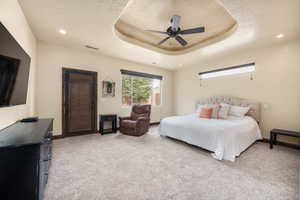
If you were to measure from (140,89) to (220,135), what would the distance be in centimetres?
383

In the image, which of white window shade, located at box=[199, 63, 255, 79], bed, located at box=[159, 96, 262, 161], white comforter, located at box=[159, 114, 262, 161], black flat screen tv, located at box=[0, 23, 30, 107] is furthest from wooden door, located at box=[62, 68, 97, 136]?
white window shade, located at box=[199, 63, 255, 79]

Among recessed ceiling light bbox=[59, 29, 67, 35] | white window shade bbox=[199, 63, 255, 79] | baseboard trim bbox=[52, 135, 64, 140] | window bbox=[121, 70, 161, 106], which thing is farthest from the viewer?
window bbox=[121, 70, 161, 106]

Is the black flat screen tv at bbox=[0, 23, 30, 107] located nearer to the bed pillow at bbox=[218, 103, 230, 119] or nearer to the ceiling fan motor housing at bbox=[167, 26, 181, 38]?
the ceiling fan motor housing at bbox=[167, 26, 181, 38]

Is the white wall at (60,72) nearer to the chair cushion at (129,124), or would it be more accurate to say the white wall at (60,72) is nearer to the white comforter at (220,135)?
the chair cushion at (129,124)

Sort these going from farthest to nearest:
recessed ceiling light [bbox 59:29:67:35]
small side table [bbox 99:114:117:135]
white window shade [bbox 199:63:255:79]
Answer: small side table [bbox 99:114:117:135] → white window shade [bbox 199:63:255:79] → recessed ceiling light [bbox 59:29:67:35]

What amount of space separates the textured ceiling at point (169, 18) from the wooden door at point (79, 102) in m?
1.90

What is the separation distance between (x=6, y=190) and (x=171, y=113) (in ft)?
20.0

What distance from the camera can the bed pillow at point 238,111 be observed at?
12.5ft

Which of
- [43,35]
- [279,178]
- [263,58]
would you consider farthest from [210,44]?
[43,35]

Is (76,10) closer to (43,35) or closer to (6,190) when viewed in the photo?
(43,35)

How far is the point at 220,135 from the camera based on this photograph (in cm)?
264

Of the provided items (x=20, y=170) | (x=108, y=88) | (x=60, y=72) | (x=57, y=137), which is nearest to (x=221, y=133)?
(x=20, y=170)

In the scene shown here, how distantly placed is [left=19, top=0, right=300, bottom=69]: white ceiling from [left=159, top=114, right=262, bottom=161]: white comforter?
216 centimetres

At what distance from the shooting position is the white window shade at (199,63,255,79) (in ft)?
13.3
